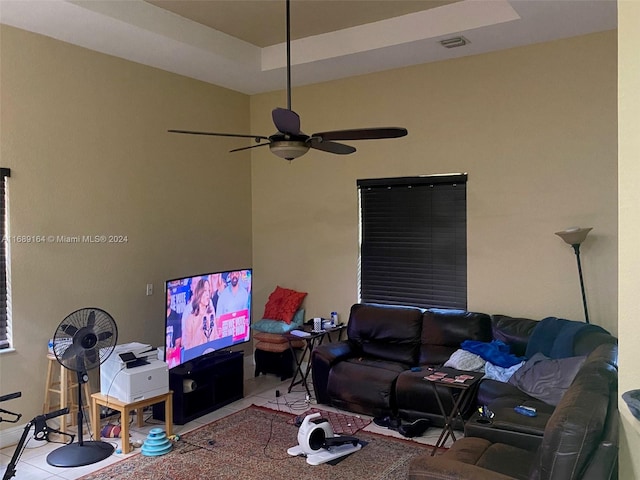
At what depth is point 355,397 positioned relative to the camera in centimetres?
465

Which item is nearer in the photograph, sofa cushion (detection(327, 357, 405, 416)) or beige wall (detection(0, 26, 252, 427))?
beige wall (detection(0, 26, 252, 427))

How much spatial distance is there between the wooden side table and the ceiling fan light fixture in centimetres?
215

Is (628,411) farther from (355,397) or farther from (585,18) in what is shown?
(585,18)

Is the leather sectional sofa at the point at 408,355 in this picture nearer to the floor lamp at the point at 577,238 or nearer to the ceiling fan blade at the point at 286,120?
the floor lamp at the point at 577,238

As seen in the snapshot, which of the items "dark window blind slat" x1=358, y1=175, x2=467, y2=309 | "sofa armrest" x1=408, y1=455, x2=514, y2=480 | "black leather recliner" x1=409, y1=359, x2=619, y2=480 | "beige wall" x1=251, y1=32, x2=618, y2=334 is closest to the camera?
"black leather recliner" x1=409, y1=359, x2=619, y2=480

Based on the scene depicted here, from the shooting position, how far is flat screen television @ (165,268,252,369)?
4500 millimetres

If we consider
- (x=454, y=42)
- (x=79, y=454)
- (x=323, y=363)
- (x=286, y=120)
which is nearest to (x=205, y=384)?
(x=323, y=363)

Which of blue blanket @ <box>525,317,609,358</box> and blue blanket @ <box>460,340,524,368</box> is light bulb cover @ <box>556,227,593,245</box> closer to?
blue blanket @ <box>525,317,609,358</box>

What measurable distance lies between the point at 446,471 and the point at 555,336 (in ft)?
7.02

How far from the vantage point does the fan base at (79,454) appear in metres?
3.77

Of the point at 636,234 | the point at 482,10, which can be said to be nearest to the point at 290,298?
the point at 482,10

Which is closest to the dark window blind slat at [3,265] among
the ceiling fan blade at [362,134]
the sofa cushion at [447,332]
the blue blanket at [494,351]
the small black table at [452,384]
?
the ceiling fan blade at [362,134]

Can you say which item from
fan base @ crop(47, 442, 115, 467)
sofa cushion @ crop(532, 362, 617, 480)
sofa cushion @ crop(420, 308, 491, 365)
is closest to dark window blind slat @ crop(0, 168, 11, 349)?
fan base @ crop(47, 442, 115, 467)

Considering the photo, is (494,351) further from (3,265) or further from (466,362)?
(3,265)
